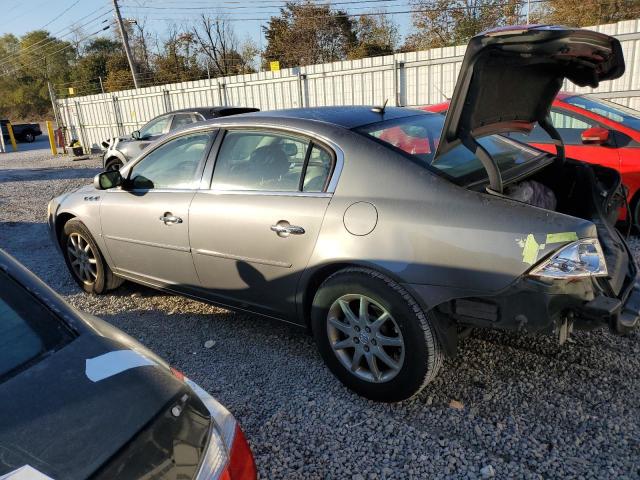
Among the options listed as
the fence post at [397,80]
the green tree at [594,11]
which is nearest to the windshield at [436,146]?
the fence post at [397,80]

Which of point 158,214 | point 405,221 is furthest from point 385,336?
point 158,214

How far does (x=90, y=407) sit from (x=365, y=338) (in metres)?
1.59

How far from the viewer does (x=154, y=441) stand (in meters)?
1.32

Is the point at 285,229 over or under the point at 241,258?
over

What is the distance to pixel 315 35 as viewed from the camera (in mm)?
33906

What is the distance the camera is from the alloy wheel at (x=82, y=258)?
176 inches

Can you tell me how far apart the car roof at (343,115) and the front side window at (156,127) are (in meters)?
8.83

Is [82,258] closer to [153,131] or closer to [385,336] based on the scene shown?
[385,336]

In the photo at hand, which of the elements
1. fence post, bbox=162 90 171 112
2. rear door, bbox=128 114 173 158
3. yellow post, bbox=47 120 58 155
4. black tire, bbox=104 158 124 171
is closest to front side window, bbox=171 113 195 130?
rear door, bbox=128 114 173 158

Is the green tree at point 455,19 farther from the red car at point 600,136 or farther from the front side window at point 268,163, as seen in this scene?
the front side window at point 268,163

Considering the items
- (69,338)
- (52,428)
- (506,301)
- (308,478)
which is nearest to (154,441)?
(52,428)

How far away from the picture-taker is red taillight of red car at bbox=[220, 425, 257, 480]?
1.44 metres

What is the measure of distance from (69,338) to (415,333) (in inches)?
62.1

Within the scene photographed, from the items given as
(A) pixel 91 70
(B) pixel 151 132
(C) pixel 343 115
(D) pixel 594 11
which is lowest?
(B) pixel 151 132
